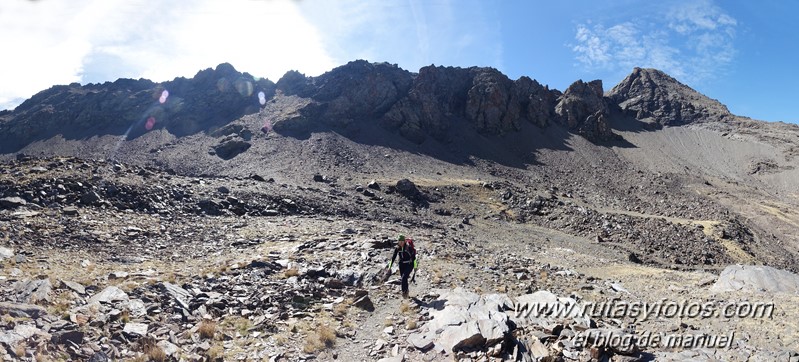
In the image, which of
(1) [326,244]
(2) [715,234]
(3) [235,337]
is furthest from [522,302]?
(2) [715,234]

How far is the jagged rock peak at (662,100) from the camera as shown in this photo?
103m

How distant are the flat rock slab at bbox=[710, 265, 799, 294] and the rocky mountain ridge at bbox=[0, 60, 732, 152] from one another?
63146 millimetres

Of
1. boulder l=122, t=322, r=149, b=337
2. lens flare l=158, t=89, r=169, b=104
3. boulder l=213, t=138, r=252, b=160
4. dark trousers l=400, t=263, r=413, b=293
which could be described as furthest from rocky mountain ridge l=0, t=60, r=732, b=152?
boulder l=122, t=322, r=149, b=337

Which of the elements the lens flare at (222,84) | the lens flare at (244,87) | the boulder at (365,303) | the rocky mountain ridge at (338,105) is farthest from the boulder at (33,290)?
the lens flare at (222,84)

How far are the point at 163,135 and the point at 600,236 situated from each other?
246ft

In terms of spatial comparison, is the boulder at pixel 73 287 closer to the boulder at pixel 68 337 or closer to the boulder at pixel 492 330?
the boulder at pixel 68 337

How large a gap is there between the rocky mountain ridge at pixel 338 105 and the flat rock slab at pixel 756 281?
207 feet

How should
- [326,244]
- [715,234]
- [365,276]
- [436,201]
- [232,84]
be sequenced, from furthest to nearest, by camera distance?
[232,84] → [436,201] → [715,234] → [326,244] → [365,276]

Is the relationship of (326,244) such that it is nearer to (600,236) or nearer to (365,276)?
(365,276)

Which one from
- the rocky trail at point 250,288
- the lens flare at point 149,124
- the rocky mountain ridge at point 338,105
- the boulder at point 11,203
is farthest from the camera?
the rocky mountain ridge at point 338,105

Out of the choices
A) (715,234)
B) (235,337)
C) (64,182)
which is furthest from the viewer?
(715,234)

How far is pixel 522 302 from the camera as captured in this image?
11422 millimetres

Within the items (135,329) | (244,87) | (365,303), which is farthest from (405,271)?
(244,87)

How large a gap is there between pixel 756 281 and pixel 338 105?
7268cm
